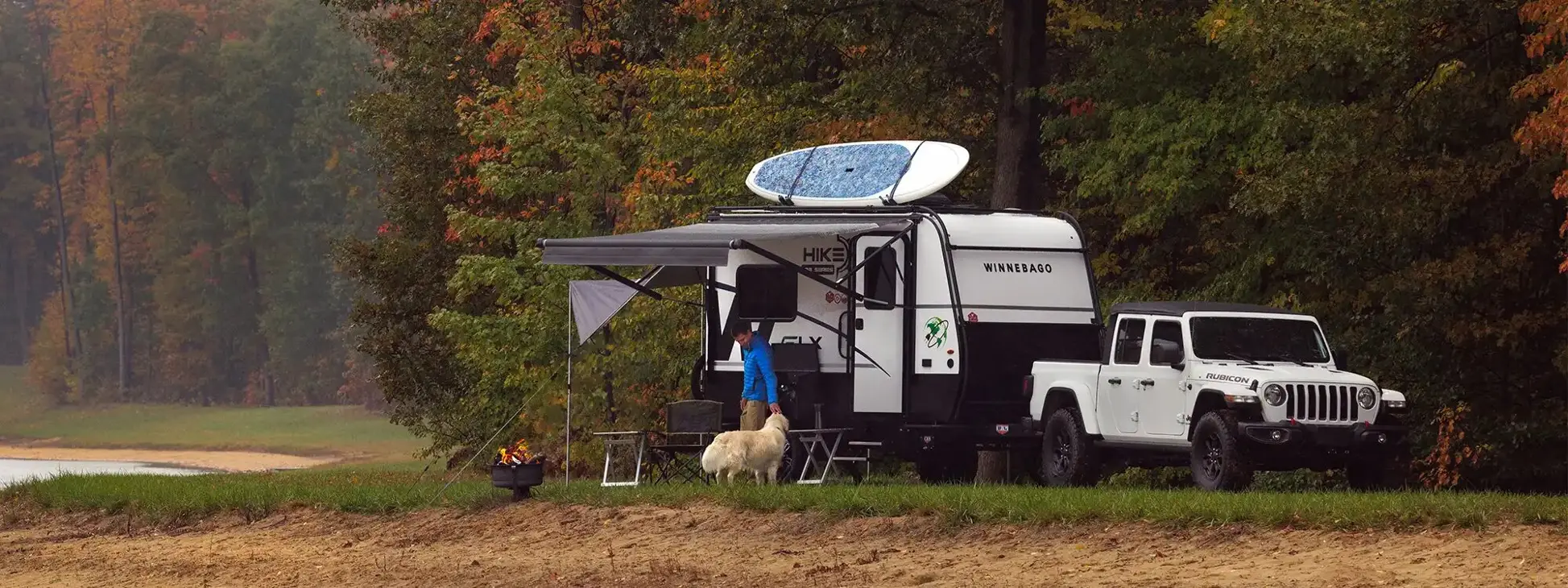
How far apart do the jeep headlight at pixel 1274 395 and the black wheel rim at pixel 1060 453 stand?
2.42 meters

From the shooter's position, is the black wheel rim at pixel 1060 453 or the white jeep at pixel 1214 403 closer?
the white jeep at pixel 1214 403

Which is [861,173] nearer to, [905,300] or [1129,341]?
[905,300]

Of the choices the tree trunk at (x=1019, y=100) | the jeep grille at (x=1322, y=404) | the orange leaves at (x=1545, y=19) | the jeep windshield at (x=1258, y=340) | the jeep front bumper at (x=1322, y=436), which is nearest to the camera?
the jeep front bumper at (x=1322, y=436)

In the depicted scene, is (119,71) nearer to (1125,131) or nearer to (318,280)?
(318,280)

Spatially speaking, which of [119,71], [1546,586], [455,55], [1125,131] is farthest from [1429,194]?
[119,71]

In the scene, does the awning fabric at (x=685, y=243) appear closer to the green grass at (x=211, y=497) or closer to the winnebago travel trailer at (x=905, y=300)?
the winnebago travel trailer at (x=905, y=300)

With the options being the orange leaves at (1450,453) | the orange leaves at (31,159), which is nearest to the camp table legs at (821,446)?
the orange leaves at (1450,453)

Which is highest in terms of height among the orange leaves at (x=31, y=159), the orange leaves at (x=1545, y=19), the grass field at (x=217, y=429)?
the orange leaves at (x=31, y=159)

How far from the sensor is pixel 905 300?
1917cm

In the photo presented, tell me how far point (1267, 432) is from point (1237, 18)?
7.79 metres

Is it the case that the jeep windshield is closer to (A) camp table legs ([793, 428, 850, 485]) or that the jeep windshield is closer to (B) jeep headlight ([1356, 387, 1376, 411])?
(B) jeep headlight ([1356, 387, 1376, 411])

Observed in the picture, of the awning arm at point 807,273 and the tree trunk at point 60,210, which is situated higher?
the tree trunk at point 60,210

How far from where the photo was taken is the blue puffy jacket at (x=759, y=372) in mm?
19125

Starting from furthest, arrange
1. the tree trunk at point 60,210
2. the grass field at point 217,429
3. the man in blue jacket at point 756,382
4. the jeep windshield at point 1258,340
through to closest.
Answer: the tree trunk at point 60,210 → the grass field at point 217,429 → the man in blue jacket at point 756,382 → the jeep windshield at point 1258,340
